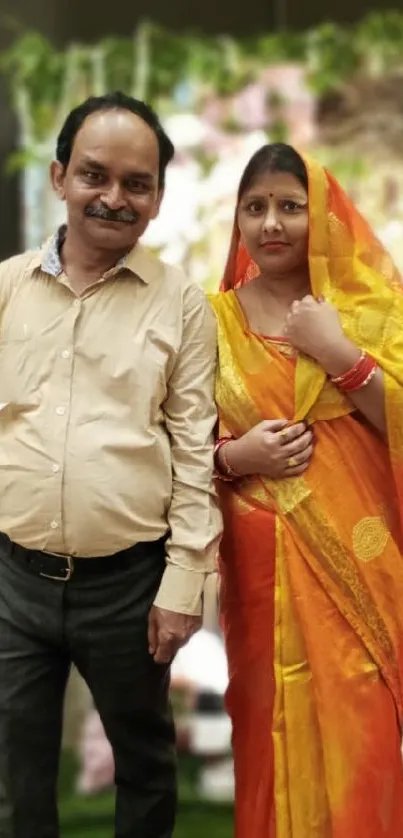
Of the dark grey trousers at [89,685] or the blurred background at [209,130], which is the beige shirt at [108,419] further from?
the blurred background at [209,130]

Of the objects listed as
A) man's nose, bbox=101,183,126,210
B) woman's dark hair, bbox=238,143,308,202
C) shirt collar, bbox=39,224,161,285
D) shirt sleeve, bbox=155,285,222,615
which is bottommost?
shirt sleeve, bbox=155,285,222,615

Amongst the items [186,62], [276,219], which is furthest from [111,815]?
[186,62]

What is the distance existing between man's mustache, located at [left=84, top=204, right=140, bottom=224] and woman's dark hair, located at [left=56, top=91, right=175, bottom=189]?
10 centimetres

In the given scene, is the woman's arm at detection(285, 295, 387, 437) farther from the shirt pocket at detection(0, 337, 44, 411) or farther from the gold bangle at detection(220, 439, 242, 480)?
the shirt pocket at detection(0, 337, 44, 411)

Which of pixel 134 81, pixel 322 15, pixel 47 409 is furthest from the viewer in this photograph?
pixel 322 15

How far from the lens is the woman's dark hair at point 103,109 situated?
1.36m

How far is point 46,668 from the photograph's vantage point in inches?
56.0

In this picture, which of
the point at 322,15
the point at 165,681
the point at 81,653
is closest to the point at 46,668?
the point at 81,653

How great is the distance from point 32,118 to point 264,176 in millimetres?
1352

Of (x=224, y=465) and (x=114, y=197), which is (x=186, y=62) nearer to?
(x=114, y=197)

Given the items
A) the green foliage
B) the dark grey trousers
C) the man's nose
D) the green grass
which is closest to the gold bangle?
the dark grey trousers

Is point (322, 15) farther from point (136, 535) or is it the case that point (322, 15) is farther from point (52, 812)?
point (52, 812)

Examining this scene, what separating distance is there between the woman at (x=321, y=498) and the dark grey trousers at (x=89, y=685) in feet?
0.57

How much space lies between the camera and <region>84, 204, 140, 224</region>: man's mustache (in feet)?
4.40
